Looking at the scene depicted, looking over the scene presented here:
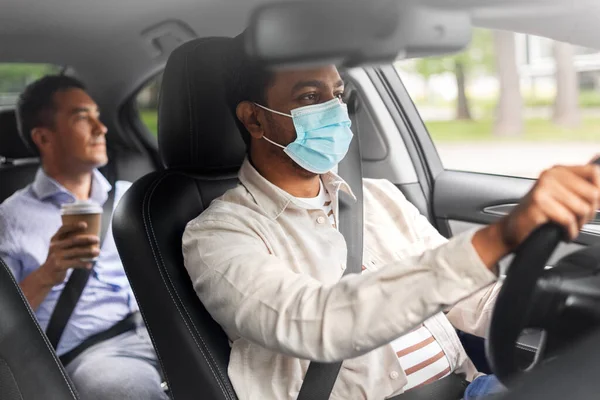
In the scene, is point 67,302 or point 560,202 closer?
point 560,202

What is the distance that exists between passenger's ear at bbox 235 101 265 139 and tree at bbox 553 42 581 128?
0.68 m

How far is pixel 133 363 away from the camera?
7.70 ft

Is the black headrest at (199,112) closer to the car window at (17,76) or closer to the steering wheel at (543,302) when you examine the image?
the steering wheel at (543,302)

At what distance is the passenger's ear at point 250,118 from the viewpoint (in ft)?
5.88

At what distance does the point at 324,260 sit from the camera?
5.60ft

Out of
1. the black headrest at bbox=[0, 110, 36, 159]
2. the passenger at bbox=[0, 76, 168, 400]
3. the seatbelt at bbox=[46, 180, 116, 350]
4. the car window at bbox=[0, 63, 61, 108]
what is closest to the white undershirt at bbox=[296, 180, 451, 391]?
the passenger at bbox=[0, 76, 168, 400]

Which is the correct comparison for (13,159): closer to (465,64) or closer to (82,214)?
(82,214)

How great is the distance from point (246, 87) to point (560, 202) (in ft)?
2.63

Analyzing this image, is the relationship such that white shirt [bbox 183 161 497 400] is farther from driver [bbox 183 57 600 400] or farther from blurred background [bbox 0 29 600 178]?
blurred background [bbox 0 29 600 178]

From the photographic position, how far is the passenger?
2.32 metres

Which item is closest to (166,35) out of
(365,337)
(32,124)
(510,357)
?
(32,124)

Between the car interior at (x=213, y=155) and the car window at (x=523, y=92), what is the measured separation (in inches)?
1.5

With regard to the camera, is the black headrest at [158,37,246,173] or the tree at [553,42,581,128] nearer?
the tree at [553,42,581,128]

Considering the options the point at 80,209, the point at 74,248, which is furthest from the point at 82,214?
the point at 74,248
